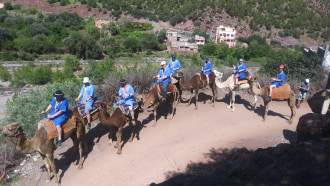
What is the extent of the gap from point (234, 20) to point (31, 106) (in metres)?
98.5

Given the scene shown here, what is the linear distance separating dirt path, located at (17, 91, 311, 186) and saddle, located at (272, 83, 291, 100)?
1276 millimetres

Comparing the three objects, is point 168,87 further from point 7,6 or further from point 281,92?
point 7,6

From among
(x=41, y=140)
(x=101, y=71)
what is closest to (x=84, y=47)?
(x=101, y=71)

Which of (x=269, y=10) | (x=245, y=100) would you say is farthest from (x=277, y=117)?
(x=269, y=10)

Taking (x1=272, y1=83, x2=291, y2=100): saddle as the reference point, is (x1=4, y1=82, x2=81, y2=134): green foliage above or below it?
below

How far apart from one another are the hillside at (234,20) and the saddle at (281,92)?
8101 centimetres

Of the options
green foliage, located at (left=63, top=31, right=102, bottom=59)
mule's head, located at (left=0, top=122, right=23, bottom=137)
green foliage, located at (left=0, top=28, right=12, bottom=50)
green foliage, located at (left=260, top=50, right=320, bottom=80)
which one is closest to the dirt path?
mule's head, located at (left=0, top=122, right=23, bottom=137)

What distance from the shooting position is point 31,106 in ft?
38.2

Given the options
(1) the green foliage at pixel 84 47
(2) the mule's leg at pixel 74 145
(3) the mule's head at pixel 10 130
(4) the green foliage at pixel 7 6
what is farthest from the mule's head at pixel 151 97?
(4) the green foliage at pixel 7 6

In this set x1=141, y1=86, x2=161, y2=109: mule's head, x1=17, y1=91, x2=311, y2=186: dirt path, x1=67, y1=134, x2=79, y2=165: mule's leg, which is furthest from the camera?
x1=141, y1=86, x2=161, y2=109: mule's head

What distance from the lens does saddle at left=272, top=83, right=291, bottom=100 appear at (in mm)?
11219

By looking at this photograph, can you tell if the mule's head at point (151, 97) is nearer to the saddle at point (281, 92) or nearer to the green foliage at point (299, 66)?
the saddle at point (281, 92)

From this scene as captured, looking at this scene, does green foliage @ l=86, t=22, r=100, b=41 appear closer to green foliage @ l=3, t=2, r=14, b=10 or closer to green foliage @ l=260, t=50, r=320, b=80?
green foliage @ l=3, t=2, r=14, b=10

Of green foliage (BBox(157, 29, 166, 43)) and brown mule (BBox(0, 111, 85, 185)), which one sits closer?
brown mule (BBox(0, 111, 85, 185))
